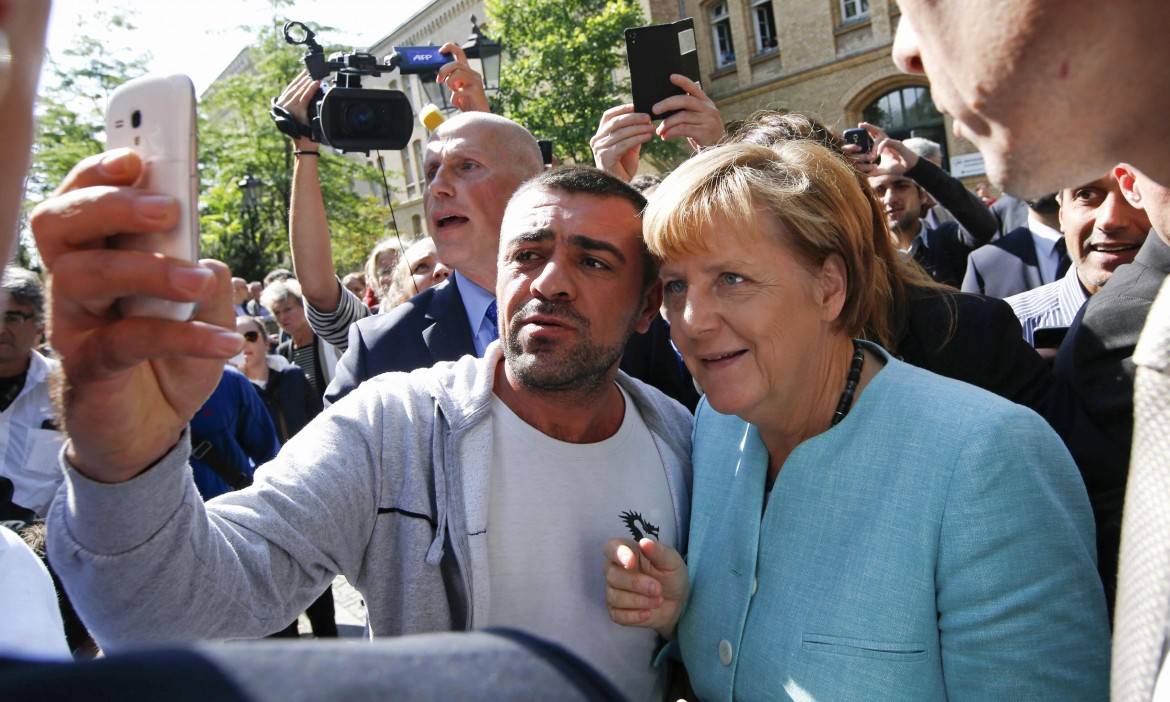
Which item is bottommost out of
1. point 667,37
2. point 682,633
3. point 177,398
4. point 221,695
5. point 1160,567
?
point 682,633

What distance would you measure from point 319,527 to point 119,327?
734 millimetres

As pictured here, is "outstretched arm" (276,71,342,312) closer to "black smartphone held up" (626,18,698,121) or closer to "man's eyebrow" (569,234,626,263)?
"black smartphone held up" (626,18,698,121)

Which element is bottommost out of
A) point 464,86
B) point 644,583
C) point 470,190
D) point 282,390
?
point 644,583

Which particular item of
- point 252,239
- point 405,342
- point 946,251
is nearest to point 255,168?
point 252,239

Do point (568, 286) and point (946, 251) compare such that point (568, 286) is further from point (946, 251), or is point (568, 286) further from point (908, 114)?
point (908, 114)

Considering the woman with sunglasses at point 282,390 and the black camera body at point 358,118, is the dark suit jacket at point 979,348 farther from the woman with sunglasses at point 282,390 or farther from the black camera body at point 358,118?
the woman with sunglasses at point 282,390

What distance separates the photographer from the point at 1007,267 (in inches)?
151

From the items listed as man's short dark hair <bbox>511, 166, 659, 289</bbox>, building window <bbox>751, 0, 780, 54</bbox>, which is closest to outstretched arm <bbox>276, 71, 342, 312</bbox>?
man's short dark hair <bbox>511, 166, 659, 289</bbox>

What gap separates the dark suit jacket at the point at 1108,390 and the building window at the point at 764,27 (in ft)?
68.0

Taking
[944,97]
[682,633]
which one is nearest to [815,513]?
[682,633]

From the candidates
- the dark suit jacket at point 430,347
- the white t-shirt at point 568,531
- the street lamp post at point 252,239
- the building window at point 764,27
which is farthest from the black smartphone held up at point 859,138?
the street lamp post at point 252,239

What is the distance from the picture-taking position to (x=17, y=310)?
11.4 feet

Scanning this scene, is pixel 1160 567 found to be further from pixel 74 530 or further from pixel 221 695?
pixel 74 530

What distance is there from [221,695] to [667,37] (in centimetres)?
277
